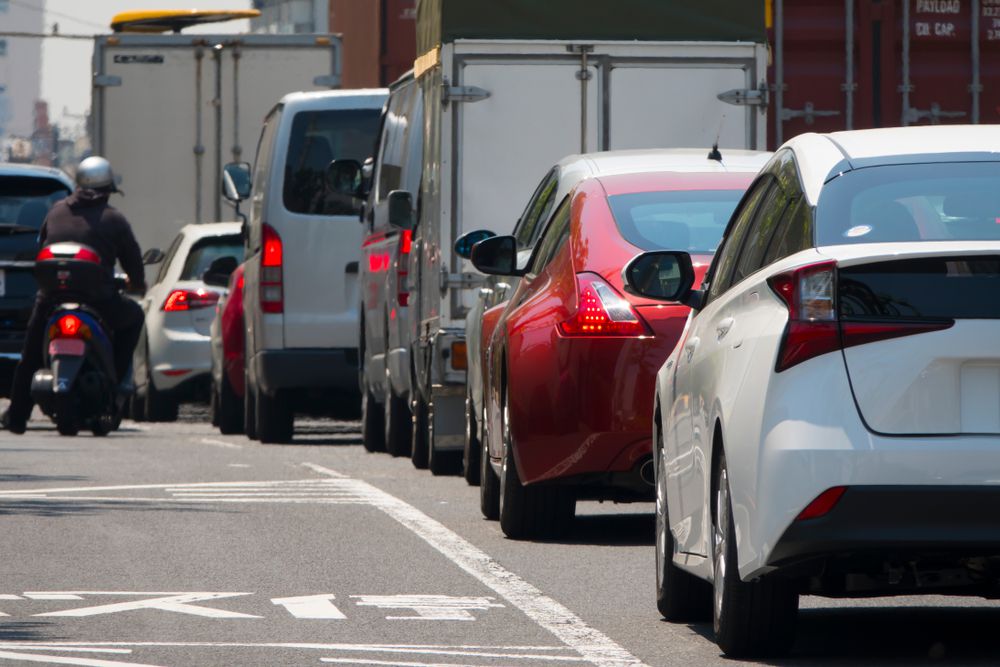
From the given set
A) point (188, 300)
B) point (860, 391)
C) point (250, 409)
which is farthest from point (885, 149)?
point (188, 300)

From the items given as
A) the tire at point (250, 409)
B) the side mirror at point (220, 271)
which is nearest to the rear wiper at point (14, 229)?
the side mirror at point (220, 271)

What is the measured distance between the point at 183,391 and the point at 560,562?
13649mm

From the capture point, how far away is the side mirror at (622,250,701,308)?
26.5 ft

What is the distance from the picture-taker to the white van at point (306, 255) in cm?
1936

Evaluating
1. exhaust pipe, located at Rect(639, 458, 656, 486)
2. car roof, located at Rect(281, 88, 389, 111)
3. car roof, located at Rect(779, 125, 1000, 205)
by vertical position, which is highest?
car roof, located at Rect(281, 88, 389, 111)

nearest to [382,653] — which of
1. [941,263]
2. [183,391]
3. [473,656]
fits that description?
[473,656]

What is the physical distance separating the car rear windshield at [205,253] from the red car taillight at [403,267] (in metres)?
6.27

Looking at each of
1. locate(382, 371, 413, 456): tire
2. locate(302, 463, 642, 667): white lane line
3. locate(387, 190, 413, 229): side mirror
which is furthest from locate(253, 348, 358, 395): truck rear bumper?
locate(302, 463, 642, 667): white lane line

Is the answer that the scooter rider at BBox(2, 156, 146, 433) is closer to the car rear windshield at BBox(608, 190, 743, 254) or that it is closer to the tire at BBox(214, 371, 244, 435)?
the tire at BBox(214, 371, 244, 435)

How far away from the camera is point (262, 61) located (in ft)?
84.6

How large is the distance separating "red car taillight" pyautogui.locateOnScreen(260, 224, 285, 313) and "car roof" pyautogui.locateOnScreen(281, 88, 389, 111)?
35.5 inches

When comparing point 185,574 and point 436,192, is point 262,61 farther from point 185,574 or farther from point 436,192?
point 185,574

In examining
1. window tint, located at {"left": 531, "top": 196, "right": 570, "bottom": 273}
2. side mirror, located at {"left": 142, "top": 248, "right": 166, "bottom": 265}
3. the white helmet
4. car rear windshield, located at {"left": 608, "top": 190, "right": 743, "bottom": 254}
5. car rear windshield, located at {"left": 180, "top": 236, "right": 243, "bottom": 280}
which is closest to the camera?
car rear windshield, located at {"left": 608, "top": 190, "right": 743, "bottom": 254}

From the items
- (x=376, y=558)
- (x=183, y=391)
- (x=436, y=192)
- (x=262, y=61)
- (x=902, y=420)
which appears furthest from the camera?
(x=262, y=61)
